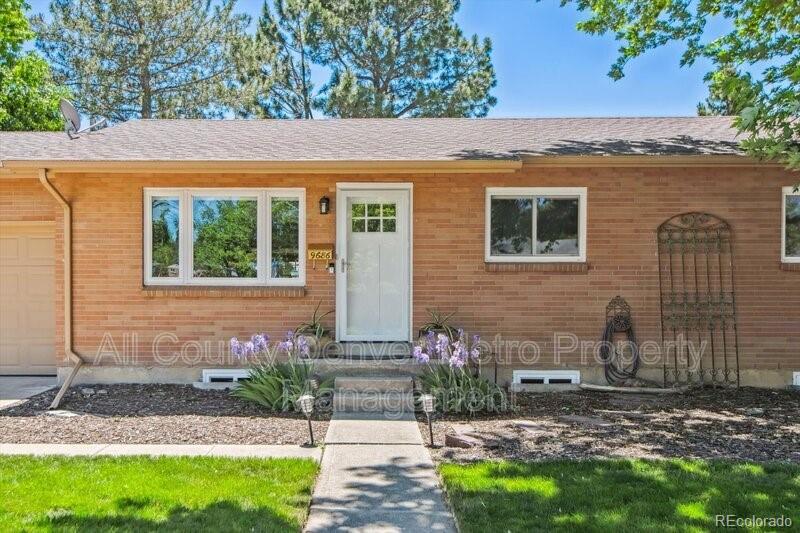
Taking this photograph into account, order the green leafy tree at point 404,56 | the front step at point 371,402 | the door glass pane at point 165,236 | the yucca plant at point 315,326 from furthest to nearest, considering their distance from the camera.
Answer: the green leafy tree at point 404,56
the door glass pane at point 165,236
the yucca plant at point 315,326
the front step at point 371,402

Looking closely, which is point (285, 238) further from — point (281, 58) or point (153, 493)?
point (281, 58)

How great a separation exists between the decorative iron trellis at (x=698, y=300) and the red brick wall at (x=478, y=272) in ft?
0.46

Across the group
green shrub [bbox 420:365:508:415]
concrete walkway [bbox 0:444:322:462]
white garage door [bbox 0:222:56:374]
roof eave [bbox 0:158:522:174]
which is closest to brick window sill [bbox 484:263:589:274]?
roof eave [bbox 0:158:522:174]

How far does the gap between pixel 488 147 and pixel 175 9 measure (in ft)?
61.0

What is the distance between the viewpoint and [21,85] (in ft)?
56.4

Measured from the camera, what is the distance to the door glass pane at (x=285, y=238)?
8.38 meters

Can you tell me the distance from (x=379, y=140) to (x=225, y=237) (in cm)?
273

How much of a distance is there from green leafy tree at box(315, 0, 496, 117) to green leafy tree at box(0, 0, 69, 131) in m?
8.64

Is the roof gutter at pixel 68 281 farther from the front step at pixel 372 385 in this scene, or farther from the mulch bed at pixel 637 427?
the mulch bed at pixel 637 427

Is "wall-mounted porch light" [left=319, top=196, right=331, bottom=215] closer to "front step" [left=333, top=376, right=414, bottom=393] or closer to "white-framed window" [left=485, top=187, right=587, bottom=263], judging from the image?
"white-framed window" [left=485, top=187, right=587, bottom=263]

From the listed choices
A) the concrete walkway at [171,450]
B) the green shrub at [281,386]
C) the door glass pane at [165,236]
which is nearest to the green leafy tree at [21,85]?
the door glass pane at [165,236]

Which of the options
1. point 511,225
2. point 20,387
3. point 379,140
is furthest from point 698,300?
point 20,387

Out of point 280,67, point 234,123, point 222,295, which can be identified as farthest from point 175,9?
point 222,295

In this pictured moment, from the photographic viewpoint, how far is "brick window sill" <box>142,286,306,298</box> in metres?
8.23
